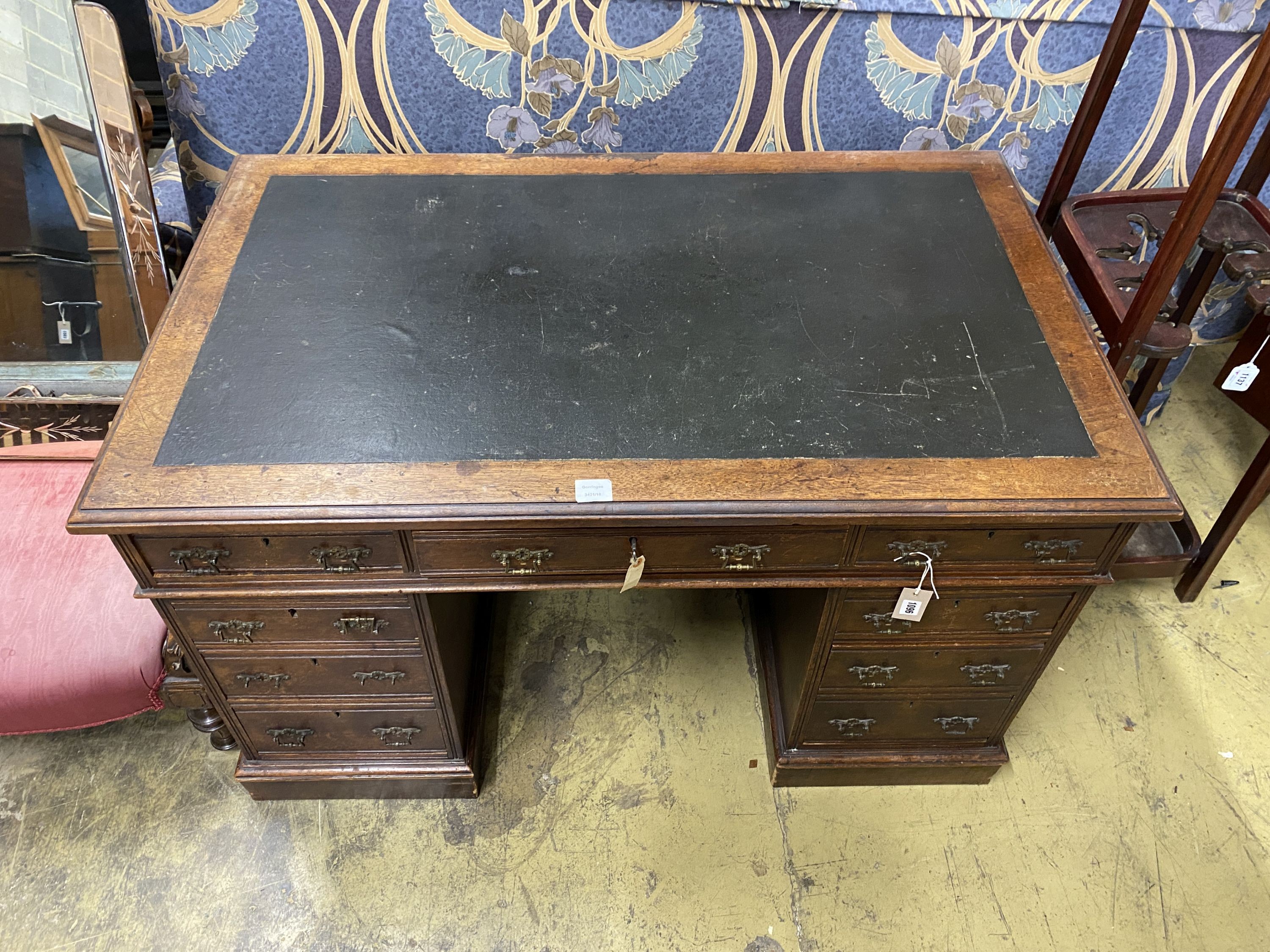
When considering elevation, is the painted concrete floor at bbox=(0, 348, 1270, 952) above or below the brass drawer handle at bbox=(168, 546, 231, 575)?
below

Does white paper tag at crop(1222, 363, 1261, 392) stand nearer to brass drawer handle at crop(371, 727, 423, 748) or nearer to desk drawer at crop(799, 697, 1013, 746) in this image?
desk drawer at crop(799, 697, 1013, 746)

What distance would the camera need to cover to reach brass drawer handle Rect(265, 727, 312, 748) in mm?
1508

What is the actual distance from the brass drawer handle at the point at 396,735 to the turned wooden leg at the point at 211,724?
0.94 ft

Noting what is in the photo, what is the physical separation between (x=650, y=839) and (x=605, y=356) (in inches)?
37.1

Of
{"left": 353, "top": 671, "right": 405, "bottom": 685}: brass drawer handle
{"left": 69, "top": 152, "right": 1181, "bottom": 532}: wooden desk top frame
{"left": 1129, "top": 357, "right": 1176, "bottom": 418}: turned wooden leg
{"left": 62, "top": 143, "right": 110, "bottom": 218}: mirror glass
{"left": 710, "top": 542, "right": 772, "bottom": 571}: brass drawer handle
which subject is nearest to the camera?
{"left": 69, "top": 152, "right": 1181, "bottom": 532}: wooden desk top frame

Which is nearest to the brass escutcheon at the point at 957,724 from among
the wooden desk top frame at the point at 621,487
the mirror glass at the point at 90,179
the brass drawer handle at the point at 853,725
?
the brass drawer handle at the point at 853,725

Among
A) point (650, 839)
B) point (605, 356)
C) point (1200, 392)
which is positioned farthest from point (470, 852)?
point (1200, 392)

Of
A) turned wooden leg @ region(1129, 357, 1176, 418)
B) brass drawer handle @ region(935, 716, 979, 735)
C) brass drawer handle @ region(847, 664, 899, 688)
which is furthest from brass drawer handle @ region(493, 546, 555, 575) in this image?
turned wooden leg @ region(1129, 357, 1176, 418)

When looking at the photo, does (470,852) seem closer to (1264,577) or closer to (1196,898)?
(1196,898)

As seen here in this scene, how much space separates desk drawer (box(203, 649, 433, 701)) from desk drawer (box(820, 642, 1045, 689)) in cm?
70

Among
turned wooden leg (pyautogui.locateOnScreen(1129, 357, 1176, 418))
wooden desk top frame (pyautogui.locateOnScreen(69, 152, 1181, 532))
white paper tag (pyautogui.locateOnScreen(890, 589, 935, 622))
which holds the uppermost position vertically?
wooden desk top frame (pyautogui.locateOnScreen(69, 152, 1181, 532))

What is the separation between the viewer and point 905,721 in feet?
5.08

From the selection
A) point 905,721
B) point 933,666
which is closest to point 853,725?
point 905,721

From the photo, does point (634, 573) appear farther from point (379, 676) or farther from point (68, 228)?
point (68, 228)
